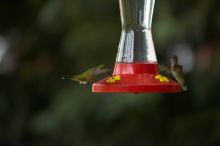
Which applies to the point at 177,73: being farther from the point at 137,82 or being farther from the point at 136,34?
the point at 137,82

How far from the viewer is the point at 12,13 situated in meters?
7.28

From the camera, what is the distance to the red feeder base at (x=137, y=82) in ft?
7.98

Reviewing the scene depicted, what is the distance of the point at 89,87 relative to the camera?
623cm

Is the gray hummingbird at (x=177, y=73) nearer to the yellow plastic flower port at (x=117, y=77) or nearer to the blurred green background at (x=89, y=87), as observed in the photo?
the yellow plastic flower port at (x=117, y=77)

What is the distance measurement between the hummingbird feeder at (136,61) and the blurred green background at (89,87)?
105 inches

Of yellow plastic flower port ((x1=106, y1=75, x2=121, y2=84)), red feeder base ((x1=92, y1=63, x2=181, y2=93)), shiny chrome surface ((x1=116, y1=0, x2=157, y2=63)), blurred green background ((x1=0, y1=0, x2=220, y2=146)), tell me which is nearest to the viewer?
red feeder base ((x1=92, y1=63, x2=181, y2=93))

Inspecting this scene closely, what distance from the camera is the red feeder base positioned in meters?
2.43

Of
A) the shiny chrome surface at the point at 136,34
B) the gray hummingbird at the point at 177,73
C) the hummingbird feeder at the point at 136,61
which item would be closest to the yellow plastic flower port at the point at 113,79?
the hummingbird feeder at the point at 136,61

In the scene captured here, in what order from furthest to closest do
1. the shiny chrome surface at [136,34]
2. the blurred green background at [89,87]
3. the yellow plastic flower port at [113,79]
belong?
1. the blurred green background at [89,87]
2. the shiny chrome surface at [136,34]
3. the yellow plastic flower port at [113,79]

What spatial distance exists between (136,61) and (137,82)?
0.87ft

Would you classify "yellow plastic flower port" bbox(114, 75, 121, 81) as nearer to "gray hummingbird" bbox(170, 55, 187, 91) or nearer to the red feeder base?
the red feeder base

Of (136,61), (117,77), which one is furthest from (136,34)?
(117,77)

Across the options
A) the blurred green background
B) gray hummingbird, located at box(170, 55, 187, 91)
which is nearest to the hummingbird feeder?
gray hummingbird, located at box(170, 55, 187, 91)

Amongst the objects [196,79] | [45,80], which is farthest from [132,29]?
[45,80]
